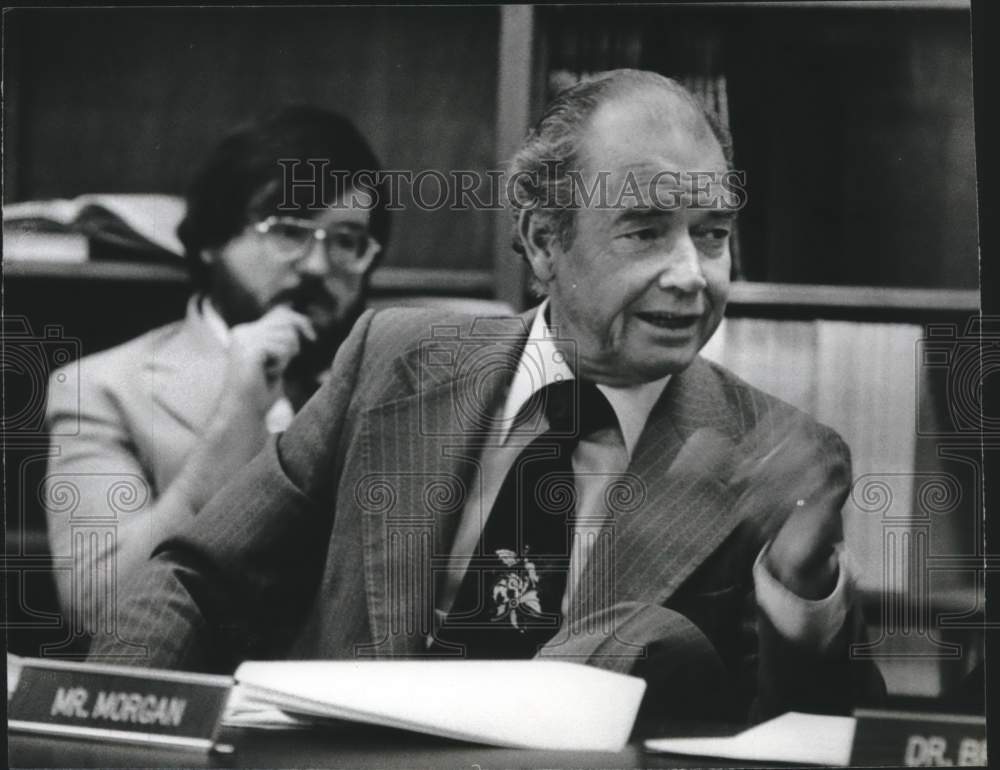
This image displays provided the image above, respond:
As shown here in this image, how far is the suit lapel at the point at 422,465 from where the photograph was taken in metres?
2.23

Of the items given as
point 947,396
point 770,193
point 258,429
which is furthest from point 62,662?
point 947,396

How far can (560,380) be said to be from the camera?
7.44ft

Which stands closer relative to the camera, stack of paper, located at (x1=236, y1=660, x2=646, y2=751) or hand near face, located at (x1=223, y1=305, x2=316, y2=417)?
stack of paper, located at (x1=236, y1=660, x2=646, y2=751)

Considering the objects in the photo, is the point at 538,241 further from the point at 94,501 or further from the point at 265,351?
the point at 94,501

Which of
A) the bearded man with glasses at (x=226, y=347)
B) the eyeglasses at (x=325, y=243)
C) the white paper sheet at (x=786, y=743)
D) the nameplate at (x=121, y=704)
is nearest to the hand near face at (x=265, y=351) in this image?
the bearded man with glasses at (x=226, y=347)

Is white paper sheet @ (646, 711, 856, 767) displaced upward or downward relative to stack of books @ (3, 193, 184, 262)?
downward

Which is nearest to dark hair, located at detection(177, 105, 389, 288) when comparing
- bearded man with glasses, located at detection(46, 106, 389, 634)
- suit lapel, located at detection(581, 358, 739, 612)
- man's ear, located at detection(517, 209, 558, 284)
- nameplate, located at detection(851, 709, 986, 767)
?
bearded man with glasses, located at detection(46, 106, 389, 634)

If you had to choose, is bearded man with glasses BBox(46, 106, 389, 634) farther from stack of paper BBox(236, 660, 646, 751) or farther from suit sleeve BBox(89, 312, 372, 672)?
stack of paper BBox(236, 660, 646, 751)

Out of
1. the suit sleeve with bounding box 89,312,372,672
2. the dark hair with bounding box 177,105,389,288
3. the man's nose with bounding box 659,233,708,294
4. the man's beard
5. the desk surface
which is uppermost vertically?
the dark hair with bounding box 177,105,389,288

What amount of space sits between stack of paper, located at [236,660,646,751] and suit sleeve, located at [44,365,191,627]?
0.33 m

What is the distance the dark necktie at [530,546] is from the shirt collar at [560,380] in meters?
0.02

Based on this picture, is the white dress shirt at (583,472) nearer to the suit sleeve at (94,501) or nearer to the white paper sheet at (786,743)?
the white paper sheet at (786,743)

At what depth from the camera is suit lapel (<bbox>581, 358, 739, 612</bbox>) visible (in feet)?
7.31

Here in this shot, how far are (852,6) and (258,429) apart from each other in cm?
134
